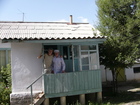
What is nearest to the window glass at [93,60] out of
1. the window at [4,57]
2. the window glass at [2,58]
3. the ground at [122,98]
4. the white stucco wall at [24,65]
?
the ground at [122,98]

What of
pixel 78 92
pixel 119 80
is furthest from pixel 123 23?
pixel 119 80

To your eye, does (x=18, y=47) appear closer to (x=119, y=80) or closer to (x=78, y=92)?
(x=78, y=92)

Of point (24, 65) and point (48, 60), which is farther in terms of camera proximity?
point (24, 65)

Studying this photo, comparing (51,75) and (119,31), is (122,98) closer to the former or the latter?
(119,31)

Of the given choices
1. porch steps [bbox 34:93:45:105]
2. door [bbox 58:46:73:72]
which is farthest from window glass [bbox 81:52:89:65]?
porch steps [bbox 34:93:45:105]

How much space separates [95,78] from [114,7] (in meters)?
4.98

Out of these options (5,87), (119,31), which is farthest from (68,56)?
(119,31)

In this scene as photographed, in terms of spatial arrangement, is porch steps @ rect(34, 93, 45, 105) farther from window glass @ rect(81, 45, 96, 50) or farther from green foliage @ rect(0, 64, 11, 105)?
window glass @ rect(81, 45, 96, 50)

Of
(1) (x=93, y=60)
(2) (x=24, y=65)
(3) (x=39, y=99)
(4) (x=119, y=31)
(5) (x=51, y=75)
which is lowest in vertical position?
(3) (x=39, y=99)

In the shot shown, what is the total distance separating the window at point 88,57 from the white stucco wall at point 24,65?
201 centimetres

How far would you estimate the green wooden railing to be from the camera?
7.36 m

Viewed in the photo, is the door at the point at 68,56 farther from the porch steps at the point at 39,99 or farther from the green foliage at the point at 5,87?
the green foliage at the point at 5,87

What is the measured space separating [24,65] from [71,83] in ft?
7.47

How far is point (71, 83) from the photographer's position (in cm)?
764
